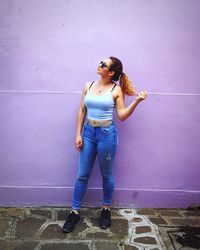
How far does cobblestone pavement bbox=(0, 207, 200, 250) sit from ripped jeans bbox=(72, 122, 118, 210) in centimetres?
42

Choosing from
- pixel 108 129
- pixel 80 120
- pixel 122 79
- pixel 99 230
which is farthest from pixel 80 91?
pixel 99 230

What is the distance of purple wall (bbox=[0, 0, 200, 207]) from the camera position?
4.20 m

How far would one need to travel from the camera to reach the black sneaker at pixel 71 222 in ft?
12.9

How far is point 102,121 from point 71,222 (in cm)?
141

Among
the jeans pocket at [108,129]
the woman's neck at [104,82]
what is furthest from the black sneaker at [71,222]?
the woman's neck at [104,82]

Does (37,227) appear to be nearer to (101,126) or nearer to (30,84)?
(101,126)

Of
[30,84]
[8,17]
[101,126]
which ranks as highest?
[8,17]

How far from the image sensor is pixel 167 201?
4.72 metres

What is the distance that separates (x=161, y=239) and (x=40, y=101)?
248 cm

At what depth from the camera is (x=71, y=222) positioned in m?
4.02

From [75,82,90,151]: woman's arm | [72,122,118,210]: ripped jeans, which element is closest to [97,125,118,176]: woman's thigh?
[72,122,118,210]: ripped jeans

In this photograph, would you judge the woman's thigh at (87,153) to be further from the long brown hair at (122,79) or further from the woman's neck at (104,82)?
the long brown hair at (122,79)

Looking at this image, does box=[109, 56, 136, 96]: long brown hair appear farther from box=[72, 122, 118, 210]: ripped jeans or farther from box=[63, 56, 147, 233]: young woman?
box=[72, 122, 118, 210]: ripped jeans

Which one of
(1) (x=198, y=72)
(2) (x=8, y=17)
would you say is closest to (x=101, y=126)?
(1) (x=198, y=72)
